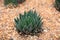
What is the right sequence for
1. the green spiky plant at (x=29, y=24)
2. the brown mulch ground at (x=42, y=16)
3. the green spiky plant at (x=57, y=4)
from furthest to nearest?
the green spiky plant at (x=57, y=4)
the brown mulch ground at (x=42, y=16)
the green spiky plant at (x=29, y=24)

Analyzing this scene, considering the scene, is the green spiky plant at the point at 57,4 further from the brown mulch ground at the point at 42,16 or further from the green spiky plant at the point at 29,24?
the green spiky plant at the point at 29,24

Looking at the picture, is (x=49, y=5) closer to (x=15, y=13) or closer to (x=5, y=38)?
(x=15, y=13)

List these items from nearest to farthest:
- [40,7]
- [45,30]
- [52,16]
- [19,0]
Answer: [45,30]
[52,16]
[40,7]
[19,0]

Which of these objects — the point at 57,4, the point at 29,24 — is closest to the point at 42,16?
the point at 57,4

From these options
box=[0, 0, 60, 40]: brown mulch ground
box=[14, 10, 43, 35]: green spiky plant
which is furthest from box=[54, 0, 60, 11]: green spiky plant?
box=[14, 10, 43, 35]: green spiky plant

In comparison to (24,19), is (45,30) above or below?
below

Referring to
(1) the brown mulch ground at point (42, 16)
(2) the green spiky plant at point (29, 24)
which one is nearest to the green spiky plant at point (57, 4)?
(1) the brown mulch ground at point (42, 16)

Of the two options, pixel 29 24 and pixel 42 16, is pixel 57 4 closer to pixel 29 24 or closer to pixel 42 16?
pixel 42 16

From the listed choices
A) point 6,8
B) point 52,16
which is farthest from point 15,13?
point 52,16
